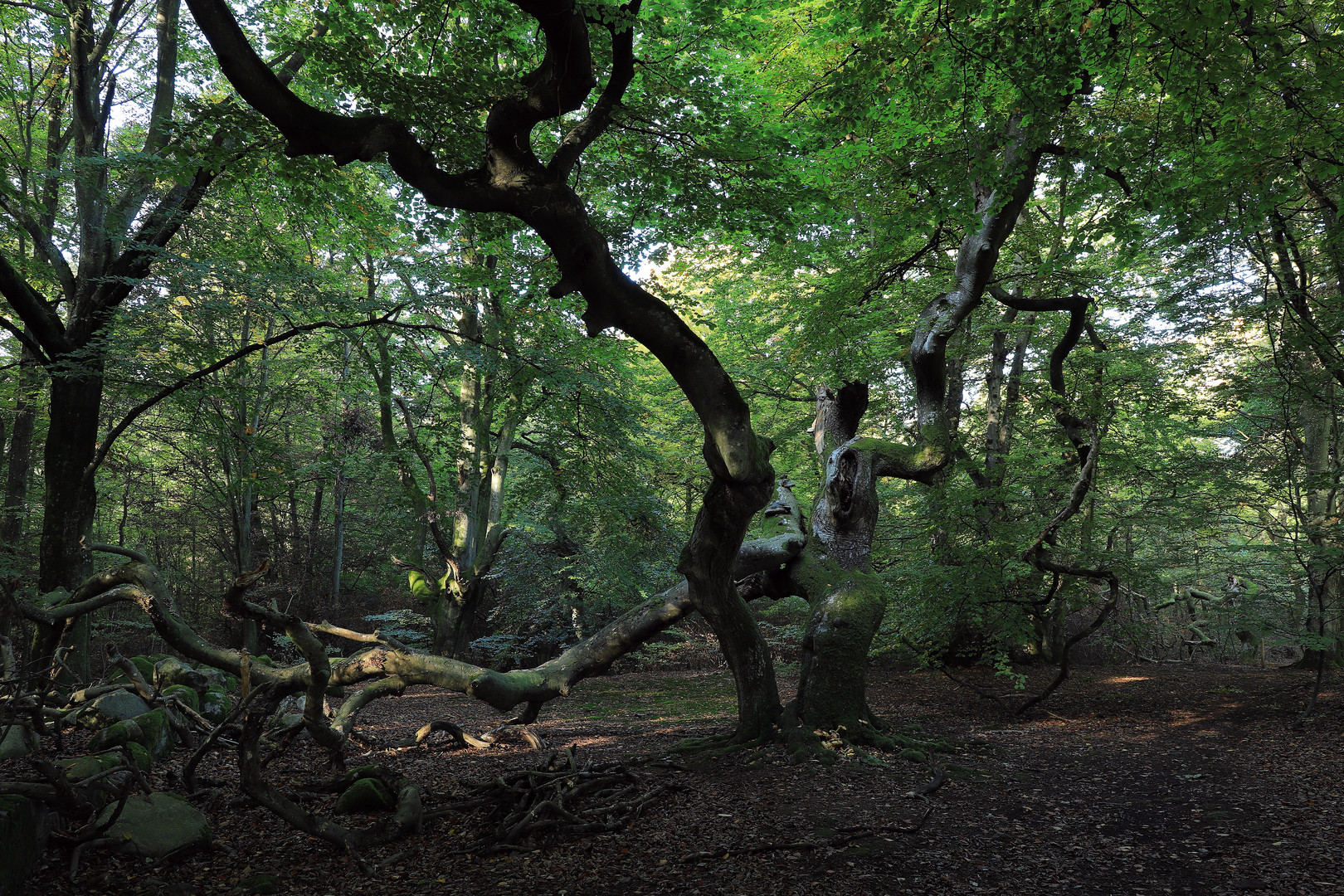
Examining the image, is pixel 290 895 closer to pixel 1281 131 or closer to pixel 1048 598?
pixel 1048 598

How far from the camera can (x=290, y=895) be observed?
3557mm

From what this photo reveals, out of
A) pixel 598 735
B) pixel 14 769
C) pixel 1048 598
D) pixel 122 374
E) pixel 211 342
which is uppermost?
pixel 211 342

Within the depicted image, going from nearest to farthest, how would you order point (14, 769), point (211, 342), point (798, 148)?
point (14, 769), point (798, 148), point (211, 342)

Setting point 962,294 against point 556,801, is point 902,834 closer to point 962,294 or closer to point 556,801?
point 556,801

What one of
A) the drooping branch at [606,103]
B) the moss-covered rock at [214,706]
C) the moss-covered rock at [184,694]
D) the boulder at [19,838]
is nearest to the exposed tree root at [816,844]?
the boulder at [19,838]

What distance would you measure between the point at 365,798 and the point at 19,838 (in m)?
1.96

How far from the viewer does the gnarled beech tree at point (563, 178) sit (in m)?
3.46

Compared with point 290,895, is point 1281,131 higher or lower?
higher

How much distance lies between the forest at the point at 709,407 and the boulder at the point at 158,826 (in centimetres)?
3

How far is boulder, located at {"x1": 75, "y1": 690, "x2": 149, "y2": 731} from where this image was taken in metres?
6.20

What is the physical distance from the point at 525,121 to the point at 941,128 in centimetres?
394

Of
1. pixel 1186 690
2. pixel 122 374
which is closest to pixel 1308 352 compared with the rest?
pixel 1186 690

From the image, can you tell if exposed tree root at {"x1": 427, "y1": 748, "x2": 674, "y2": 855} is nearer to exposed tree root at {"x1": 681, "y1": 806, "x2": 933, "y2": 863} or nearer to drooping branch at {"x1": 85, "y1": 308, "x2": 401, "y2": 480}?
exposed tree root at {"x1": 681, "y1": 806, "x2": 933, "y2": 863}

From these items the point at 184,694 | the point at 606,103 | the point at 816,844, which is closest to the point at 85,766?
the point at 184,694
